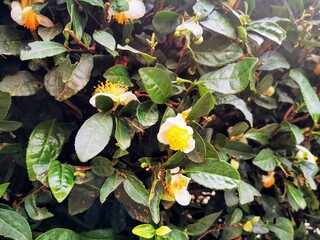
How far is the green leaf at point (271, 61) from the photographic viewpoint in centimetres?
82

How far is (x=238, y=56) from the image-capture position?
719 millimetres

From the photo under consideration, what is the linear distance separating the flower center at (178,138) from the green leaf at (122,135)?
72 millimetres

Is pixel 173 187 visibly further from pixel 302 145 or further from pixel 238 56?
pixel 302 145

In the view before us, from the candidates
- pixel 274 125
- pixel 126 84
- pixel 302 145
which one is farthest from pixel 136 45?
pixel 302 145

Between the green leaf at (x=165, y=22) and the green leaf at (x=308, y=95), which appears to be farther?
the green leaf at (x=308, y=95)

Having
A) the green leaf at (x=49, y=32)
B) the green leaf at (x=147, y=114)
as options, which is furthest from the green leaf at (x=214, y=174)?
the green leaf at (x=49, y=32)

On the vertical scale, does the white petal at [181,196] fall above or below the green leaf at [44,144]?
above

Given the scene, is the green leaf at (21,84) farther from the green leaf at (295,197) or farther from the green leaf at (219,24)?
the green leaf at (295,197)

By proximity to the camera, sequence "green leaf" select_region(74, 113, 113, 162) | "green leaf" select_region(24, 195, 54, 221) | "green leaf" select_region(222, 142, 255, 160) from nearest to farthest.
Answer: "green leaf" select_region(74, 113, 113, 162), "green leaf" select_region(24, 195, 54, 221), "green leaf" select_region(222, 142, 255, 160)

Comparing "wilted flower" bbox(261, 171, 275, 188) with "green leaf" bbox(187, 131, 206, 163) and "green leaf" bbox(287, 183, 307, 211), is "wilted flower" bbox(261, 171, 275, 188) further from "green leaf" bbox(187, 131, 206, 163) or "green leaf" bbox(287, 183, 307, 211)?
"green leaf" bbox(187, 131, 206, 163)

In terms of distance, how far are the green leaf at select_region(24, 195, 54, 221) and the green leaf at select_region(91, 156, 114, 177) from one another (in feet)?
0.41

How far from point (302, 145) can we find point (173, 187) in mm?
399

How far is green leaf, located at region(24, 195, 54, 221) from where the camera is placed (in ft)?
2.25

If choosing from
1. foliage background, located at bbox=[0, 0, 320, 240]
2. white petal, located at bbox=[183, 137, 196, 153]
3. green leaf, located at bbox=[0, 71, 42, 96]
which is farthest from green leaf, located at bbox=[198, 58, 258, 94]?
green leaf, located at bbox=[0, 71, 42, 96]
